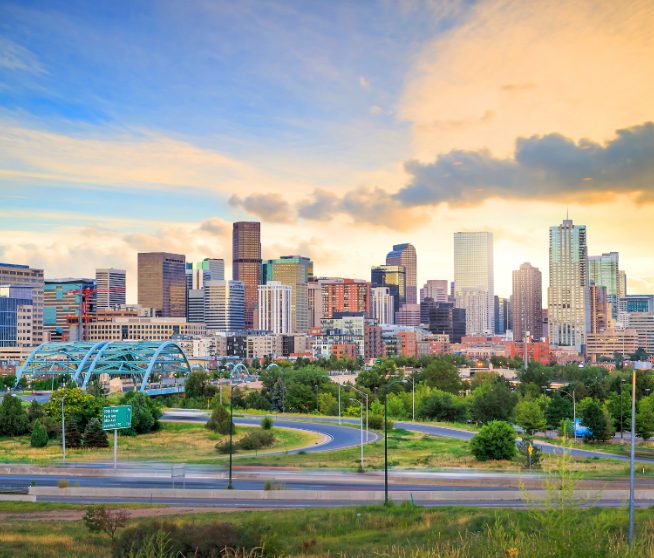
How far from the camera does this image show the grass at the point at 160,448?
65.9 metres

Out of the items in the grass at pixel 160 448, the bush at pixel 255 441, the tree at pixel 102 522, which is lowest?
the grass at pixel 160 448

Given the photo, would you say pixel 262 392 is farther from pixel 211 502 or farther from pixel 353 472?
pixel 211 502

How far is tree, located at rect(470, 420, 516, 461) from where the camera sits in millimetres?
61156

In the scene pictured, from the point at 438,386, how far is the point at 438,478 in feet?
284

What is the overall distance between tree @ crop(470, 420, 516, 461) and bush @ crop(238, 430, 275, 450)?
849 inches

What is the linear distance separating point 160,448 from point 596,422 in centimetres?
4621

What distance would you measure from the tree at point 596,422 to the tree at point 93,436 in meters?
51.0

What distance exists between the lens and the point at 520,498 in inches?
1704

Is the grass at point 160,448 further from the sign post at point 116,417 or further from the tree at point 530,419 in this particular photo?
the tree at point 530,419

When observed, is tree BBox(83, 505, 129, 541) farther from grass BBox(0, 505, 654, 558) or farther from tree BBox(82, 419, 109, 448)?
tree BBox(82, 419, 109, 448)

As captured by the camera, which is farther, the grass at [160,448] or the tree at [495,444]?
the grass at [160,448]

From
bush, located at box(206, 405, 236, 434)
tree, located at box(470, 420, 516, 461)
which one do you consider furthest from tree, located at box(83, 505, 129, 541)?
bush, located at box(206, 405, 236, 434)

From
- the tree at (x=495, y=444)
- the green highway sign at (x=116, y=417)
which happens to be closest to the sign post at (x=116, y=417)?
the green highway sign at (x=116, y=417)

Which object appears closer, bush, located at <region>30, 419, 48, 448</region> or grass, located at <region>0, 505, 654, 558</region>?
grass, located at <region>0, 505, 654, 558</region>
